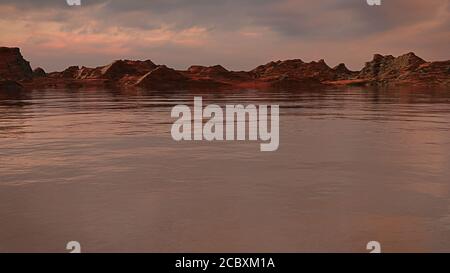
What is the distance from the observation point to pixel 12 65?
163750 millimetres

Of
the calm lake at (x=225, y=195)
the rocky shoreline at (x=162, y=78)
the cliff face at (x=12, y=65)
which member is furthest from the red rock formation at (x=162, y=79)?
the calm lake at (x=225, y=195)

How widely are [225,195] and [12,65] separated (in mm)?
173457

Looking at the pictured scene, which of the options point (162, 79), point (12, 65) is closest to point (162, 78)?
point (162, 79)

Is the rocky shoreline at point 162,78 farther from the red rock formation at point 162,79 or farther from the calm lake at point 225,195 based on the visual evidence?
the calm lake at point 225,195

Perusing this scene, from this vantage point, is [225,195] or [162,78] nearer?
[225,195]

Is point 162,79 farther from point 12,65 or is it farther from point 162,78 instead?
point 12,65

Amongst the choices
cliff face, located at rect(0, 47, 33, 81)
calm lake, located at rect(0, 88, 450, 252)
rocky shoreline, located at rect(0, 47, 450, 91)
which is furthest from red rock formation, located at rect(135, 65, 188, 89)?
calm lake, located at rect(0, 88, 450, 252)

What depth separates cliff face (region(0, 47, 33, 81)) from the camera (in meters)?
157

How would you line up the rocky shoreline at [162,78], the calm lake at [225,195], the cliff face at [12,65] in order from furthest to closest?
Answer: the cliff face at [12,65] → the rocky shoreline at [162,78] → the calm lake at [225,195]

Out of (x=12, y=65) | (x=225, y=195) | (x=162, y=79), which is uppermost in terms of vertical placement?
(x=12, y=65)

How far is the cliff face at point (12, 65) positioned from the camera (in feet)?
515

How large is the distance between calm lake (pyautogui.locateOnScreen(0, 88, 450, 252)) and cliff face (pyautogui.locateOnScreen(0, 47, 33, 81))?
514 ft

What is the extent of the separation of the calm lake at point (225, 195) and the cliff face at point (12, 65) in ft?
514
